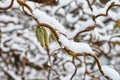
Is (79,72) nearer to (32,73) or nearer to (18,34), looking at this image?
(18,34)

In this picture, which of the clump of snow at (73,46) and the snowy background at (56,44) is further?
the snowy background at (56,44)

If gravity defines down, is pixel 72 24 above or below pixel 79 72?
above

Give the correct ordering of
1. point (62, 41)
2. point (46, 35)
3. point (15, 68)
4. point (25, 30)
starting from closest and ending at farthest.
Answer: point (62, 41), point (46, 35), point (25, 30), point (15, 68)

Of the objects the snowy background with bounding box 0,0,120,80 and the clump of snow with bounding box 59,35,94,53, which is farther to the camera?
the snowy background with bounding box 0,0,120,80

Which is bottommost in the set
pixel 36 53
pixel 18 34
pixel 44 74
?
pixel 44 74

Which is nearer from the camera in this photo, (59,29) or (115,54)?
(59,29)

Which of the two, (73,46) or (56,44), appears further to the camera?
(56,44)

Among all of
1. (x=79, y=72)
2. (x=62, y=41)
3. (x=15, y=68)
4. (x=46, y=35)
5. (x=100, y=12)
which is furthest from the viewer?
(x=15, y=68)

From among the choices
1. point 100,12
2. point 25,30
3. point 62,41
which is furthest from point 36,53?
point 62,41

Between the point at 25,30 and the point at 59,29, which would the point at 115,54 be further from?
the point at 59,29
